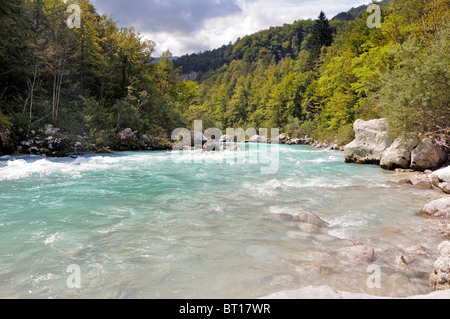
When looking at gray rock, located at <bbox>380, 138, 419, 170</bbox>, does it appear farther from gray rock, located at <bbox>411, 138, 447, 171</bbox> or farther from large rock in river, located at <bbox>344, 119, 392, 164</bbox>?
large rock in river, located at <bbox>344, 119, 392, 164</bbox>

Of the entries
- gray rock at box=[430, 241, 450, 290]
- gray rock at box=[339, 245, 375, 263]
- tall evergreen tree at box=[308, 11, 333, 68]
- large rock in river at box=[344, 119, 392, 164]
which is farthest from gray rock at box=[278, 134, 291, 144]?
gray rock at box=[430, 241, 450, 290]

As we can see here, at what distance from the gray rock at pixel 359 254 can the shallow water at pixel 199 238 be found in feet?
0.49

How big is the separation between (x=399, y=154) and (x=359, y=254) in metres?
10.8

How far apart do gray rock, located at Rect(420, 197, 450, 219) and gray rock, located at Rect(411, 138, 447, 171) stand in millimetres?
6383

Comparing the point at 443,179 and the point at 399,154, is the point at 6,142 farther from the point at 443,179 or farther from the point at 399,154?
the point at 399,154

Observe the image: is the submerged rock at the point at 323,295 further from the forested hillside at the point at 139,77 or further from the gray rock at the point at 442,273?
the forested hillside at the point at 139,77

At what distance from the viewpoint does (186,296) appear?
2955 mm

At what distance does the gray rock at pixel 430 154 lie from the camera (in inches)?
431

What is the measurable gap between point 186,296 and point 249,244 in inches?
67.7

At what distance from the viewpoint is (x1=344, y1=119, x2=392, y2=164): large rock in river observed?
13.9 m

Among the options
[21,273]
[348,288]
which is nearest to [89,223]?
[21,273]

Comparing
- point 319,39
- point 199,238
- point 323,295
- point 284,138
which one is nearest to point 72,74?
point 199,238

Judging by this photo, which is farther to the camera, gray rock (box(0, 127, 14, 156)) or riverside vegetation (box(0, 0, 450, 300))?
gray rock (box(0, 127, 14, 156))

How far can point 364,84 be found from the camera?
73.0 ft
